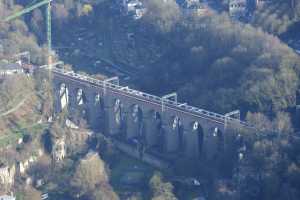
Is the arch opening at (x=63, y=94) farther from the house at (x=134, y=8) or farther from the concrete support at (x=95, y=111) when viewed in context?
the house at (x=134, y=8)

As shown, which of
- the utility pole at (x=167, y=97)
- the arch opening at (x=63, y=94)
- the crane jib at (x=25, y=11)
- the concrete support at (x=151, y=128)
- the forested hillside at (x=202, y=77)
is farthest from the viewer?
the crane jib at (x=25, y=11)

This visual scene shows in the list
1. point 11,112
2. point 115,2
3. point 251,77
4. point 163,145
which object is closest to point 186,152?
point 163,145

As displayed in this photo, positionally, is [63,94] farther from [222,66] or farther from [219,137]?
[219,137]

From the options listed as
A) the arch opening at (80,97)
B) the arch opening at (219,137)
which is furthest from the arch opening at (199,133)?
the arch opening at (80,97)

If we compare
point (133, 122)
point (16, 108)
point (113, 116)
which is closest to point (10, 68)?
point (16, 108)

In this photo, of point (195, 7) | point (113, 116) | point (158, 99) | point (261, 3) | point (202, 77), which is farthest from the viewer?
point (195, 7)

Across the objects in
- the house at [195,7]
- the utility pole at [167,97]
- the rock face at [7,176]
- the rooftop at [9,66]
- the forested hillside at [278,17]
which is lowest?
the rock face at [7,176]
